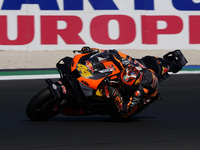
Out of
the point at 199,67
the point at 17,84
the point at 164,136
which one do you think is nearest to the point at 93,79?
the point at 164,136

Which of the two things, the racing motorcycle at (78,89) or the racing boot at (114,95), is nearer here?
the racing motorcycle at (78,89)

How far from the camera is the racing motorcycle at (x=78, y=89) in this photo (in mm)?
6113

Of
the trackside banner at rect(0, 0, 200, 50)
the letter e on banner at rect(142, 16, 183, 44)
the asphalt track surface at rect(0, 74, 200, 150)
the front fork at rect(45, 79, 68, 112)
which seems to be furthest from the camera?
the letter e on banner at rect(142, 16, 183, 44)

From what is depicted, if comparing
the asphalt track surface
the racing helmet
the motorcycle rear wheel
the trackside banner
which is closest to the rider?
the racing helmet

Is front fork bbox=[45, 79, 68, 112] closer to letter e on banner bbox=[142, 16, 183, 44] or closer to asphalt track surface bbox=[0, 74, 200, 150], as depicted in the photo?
asphalt track surface bbox=[0, 74, 200, 150]

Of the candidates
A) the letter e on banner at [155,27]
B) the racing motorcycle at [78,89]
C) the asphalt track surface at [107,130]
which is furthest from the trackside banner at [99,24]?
the racing motorcycle at [78,89]

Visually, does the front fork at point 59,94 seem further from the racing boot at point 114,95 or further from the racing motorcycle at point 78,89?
the racing boot at point 114,95

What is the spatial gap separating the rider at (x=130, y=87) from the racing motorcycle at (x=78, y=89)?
0.08 meters

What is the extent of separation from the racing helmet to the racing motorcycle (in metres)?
0.12

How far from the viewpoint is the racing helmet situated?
6.25 metres

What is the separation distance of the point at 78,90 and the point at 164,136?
45.5 inches

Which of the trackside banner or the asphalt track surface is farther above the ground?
the trackside banner

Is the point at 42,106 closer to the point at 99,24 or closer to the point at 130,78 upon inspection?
the point at 130,78

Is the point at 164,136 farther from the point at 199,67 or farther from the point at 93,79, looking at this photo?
the point at 199,67
